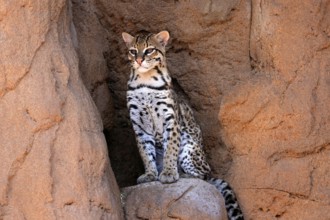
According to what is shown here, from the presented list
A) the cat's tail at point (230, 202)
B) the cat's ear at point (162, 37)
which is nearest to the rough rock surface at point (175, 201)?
the cat's tail at point (230, 202)

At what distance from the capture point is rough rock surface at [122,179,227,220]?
7.72 meters

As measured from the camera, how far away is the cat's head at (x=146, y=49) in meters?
8.59

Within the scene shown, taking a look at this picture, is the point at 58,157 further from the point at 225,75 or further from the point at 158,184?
the point at 225,75

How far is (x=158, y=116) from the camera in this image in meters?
8.75

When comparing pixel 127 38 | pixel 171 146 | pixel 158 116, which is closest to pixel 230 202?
pixel 171 146

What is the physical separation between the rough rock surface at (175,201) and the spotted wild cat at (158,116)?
0.49m

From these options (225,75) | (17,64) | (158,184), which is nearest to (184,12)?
(225,75)

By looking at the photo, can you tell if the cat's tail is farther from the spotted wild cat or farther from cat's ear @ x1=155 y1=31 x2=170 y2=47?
cat's ear @ x1=155 y1=31 x2=170 y2=47

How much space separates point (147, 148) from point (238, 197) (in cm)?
114

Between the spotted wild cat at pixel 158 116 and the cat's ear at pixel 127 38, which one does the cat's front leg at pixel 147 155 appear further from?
the cat's ear at pixel 127 38

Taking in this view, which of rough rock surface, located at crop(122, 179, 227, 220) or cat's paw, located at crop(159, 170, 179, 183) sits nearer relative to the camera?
rough rock surface, located at crop(122, 179, 227, 220)

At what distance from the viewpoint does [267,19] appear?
8281mm

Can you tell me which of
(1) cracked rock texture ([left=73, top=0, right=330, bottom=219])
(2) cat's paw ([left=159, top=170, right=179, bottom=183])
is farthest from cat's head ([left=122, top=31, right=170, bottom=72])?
(2) cat's paw ([left=159, top=170, right=179, bottom=183])

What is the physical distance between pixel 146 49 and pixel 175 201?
174 centimetres
